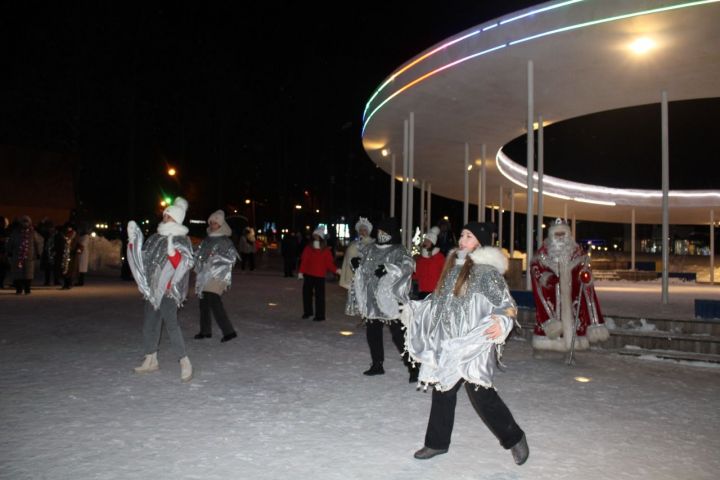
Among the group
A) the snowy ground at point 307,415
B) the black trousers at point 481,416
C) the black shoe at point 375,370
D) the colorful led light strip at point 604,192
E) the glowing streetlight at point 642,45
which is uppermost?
the glowing streetlight at point 642,45

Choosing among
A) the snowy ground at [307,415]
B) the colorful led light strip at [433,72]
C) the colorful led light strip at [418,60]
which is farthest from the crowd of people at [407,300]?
the colorful led light strip at [418,60]

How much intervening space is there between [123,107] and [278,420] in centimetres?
2777

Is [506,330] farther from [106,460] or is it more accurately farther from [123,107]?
[123,107]

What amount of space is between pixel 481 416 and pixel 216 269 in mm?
5813

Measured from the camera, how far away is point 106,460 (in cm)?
436

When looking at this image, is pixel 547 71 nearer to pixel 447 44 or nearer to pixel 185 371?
pixel 447 44

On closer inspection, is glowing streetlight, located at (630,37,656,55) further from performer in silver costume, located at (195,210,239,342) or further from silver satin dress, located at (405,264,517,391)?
silver satin dress, located at (405,264,517,391)

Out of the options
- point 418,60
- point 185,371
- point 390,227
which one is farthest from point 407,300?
point 418,60

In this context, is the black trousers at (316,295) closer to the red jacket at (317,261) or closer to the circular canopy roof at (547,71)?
the red jacket at (317,261)

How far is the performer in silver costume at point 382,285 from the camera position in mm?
7133

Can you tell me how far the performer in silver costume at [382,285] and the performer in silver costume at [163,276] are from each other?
1879 mm

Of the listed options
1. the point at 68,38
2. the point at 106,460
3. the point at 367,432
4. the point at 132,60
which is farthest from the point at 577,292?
the point at 68,38

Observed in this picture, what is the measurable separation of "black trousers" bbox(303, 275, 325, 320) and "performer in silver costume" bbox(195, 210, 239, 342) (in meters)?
2.76

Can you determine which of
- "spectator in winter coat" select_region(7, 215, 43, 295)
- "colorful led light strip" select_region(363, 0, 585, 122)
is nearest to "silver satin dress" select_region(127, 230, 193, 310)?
"colorful led light strip" select_region(363, 0, 585, 122)
